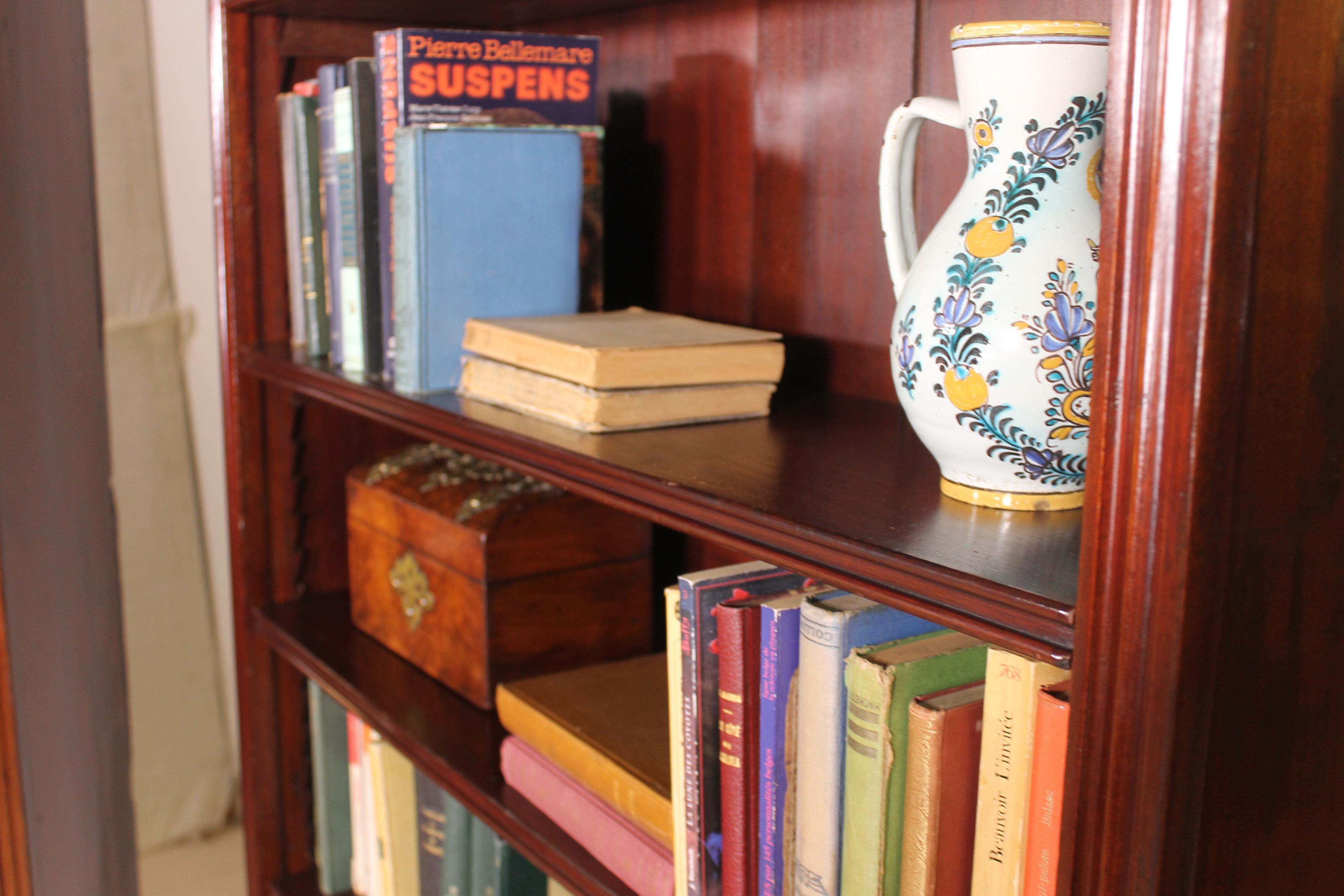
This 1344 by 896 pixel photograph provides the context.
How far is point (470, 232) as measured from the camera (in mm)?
1016

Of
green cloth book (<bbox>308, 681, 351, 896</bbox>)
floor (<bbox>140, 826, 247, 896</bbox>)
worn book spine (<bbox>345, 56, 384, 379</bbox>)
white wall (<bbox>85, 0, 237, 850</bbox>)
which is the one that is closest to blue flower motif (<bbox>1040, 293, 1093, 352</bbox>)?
worn book spine (<bbox>345, 56, 384, 379</bbox>)

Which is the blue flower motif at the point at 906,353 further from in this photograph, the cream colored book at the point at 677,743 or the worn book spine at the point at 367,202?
the worn book spine at the point at 367,202

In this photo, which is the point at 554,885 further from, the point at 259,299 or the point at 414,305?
the point at 259,299

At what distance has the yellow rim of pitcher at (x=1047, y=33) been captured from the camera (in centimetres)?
57

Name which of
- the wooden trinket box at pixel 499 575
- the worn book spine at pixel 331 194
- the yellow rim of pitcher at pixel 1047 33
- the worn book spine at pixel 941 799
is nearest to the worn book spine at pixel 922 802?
the worn book spine at pixel 941 799

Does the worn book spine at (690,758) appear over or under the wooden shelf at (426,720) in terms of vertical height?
over

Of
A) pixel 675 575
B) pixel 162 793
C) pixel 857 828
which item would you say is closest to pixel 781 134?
pixel 675 575

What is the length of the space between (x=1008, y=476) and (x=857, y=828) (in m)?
0.21

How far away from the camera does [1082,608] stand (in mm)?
460

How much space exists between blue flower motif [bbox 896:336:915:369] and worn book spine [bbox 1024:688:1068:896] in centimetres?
18

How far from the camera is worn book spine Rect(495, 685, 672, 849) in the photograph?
2.83 feet

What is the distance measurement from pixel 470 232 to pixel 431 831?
1.97 ft

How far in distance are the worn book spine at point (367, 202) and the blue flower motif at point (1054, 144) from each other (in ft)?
2.14

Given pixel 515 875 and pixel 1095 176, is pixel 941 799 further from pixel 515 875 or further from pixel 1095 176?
pixel 515 875
